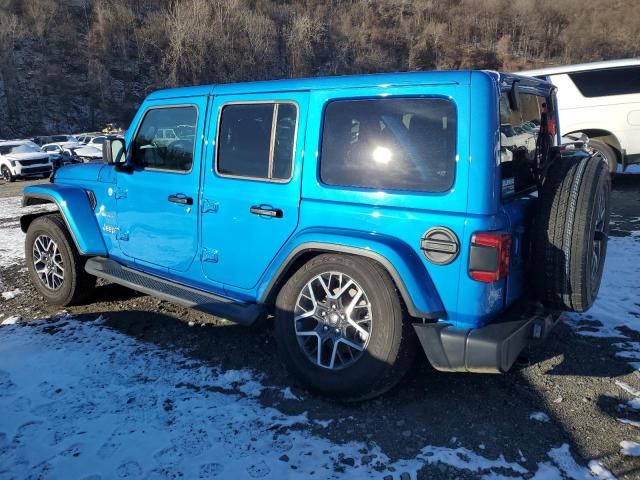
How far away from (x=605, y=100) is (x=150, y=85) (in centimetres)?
4473

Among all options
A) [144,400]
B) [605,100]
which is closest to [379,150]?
[144,400]

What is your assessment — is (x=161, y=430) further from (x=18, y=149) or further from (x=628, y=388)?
(x=18, y=149)

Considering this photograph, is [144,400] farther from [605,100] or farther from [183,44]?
[183,44]

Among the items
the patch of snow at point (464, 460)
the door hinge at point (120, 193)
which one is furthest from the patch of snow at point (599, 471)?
the door hinge at point (120, 193)

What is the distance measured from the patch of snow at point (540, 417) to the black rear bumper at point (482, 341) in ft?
1.53

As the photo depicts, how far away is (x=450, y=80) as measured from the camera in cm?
273

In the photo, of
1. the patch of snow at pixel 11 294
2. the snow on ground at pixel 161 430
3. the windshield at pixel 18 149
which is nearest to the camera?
the snow on ground at pixel 161 430

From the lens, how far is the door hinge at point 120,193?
4.34 metres

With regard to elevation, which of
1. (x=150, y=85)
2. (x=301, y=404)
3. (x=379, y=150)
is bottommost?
Answer: (x=301, y=404)

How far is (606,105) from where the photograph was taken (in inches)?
381

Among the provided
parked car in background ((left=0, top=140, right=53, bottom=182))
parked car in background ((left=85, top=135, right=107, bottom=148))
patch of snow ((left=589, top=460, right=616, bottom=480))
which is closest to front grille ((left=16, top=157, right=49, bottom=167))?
parked car in background ((left=0, top=140, right=53, bottom=182))

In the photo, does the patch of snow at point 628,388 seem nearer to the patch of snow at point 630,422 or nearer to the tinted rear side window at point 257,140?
the patch of snow at point 630,422

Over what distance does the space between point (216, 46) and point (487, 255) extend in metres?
49.9

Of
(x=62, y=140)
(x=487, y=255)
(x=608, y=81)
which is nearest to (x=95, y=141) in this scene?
(x=62, y=140)
